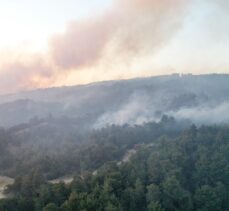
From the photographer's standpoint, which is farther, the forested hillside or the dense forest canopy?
the dense forest canopy

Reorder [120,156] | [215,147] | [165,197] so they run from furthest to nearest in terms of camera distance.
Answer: [120,156] → [215,147] → [165,197]

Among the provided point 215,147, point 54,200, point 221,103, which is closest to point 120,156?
point 215,147

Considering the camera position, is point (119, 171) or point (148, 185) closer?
point (148, 185)

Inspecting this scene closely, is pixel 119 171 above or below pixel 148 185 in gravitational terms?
above

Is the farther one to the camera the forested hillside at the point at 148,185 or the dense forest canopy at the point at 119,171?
the dense forest canopy at the point at 119,171

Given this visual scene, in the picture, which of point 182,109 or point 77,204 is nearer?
point 77,204

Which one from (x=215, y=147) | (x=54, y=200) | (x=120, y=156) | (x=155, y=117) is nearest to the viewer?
(x=54, y=200)

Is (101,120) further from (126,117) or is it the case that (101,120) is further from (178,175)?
(178,175)
